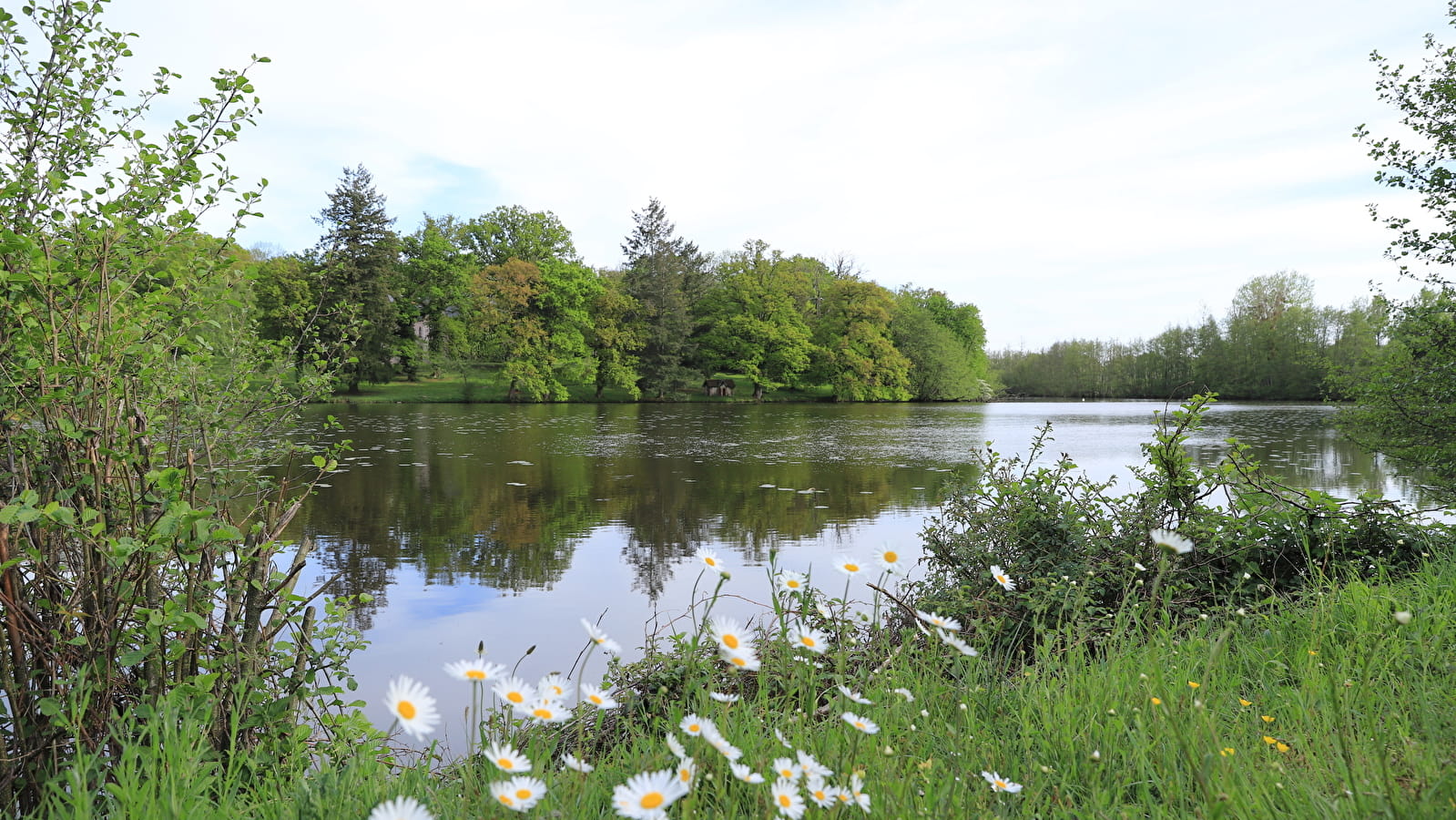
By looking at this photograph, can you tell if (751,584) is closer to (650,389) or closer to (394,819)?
→ (394,819)

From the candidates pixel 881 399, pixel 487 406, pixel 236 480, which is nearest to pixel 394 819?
pixel 236 480

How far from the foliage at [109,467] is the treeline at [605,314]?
3672 cm

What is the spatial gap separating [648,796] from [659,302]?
44.8 m

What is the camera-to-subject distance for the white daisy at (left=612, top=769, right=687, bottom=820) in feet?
3.11

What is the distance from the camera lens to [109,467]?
219 centimetres

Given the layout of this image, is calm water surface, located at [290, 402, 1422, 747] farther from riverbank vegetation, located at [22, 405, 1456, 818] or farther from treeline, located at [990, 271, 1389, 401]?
treeline, located at [990, 271, 1389, 401]

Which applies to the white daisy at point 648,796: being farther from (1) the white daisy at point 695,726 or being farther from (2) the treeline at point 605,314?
(2) the treeline at point 605,314

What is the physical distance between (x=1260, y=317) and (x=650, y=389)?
42.7m

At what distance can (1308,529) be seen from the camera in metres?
3.83

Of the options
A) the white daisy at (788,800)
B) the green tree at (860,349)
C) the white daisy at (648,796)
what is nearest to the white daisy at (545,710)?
the white daisy at (648,796)

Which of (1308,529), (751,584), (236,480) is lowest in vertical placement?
(751,584)

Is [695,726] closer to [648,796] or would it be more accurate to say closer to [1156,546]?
[648,796]

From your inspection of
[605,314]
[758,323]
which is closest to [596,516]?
[605,314]

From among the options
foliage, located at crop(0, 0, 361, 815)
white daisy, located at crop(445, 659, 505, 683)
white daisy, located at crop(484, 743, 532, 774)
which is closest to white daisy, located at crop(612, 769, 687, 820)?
white daisy, located at crop(484, 743, 532, 774)
